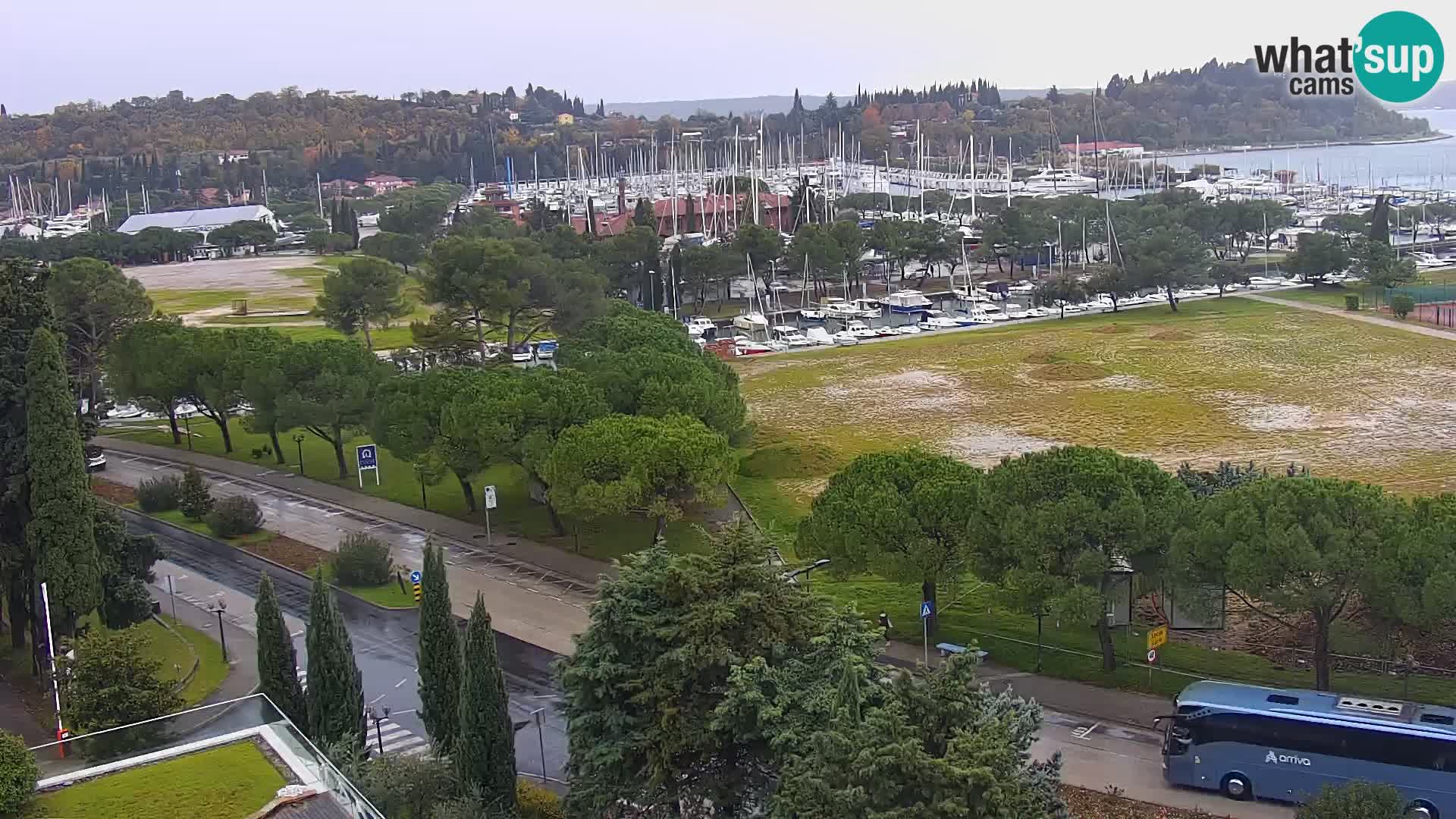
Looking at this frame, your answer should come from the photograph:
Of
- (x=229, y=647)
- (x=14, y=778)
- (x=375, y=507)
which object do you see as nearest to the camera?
(x=14, y=778)

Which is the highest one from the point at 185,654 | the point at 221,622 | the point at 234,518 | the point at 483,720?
the point at 483,720

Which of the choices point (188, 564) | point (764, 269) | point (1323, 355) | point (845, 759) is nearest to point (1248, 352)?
point (1323, 355)

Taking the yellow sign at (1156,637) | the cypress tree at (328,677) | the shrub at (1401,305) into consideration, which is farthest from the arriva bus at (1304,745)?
the shrub at (1401,305)

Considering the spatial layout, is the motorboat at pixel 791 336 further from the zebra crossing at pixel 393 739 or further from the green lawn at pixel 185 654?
the zebra crossing at pixel 393 739

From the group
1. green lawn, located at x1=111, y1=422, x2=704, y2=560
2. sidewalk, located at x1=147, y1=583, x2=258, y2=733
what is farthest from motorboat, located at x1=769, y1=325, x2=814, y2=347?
sidewalk, located at x1=147, y1=583, x2=258, y2=733

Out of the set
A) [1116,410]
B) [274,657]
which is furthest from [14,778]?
[1116,410]

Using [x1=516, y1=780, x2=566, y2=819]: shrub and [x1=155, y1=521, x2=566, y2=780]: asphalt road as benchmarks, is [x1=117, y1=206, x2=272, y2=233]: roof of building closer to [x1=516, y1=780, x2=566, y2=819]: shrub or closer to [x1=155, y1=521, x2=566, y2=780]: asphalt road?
Answer: [x1=155, y1=521, x2=566, y2=780]: asphalt road

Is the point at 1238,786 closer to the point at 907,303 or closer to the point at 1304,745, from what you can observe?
the point at 1304,745
